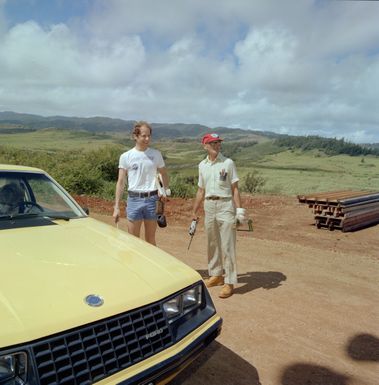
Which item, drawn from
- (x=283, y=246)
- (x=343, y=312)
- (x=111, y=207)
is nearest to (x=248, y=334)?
(x=343, y=312)

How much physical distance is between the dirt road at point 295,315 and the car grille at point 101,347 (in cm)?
48

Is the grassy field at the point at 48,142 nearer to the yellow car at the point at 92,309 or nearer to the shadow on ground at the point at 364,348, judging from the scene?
the shadow on ground at the point at 364,348

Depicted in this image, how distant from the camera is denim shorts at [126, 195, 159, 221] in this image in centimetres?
476

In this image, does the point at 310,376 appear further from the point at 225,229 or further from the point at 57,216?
the point at 57,216

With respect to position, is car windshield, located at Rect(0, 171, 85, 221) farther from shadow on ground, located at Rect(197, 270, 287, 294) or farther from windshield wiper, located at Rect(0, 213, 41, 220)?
shadow on ground, located at Rect(197, 270, 287, 294)

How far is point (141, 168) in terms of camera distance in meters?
4.71

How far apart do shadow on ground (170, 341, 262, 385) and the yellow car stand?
0.69m

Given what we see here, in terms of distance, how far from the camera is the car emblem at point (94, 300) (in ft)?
7.17

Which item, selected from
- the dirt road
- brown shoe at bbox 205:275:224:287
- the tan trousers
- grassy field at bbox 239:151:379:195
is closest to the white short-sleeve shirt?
the tan trousers

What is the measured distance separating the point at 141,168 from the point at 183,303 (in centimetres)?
232

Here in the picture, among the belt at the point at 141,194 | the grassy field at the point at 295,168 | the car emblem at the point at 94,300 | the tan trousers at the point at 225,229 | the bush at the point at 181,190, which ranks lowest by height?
the grassy field at the point at 295,168

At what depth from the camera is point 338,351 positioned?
3.88 metres

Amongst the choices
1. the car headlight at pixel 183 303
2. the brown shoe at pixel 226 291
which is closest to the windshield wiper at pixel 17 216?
the car headlight at pixel 183 303

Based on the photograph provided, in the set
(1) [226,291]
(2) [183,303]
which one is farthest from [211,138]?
(2) [183,303]
